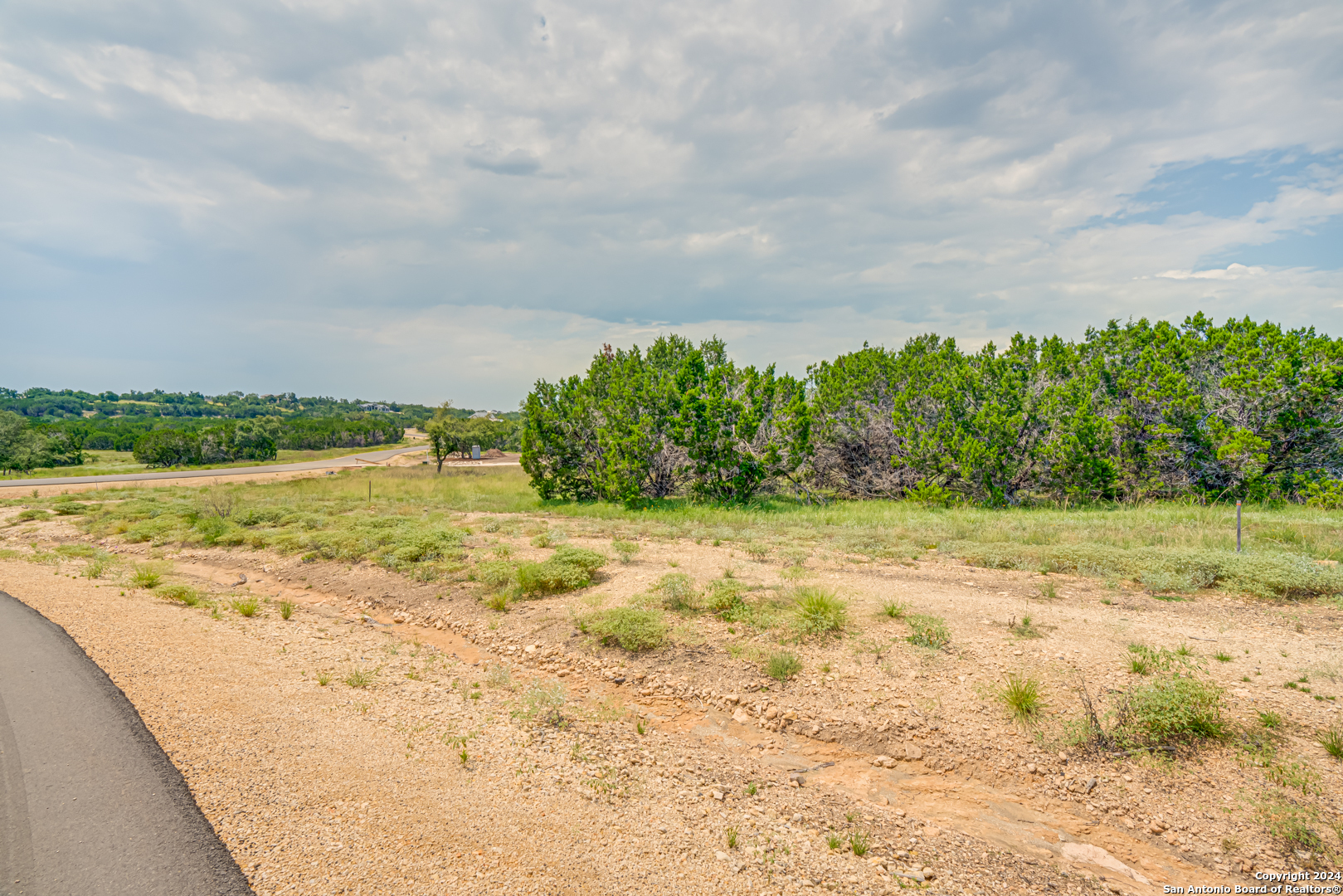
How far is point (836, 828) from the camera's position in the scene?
441 cm

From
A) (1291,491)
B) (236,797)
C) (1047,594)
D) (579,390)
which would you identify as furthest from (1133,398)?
(236,797)

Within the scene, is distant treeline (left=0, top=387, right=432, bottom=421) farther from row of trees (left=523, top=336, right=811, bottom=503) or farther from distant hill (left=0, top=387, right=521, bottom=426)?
row of trees (left=523, top=336, right=811, bottom=503)

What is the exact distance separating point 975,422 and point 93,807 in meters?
22.3

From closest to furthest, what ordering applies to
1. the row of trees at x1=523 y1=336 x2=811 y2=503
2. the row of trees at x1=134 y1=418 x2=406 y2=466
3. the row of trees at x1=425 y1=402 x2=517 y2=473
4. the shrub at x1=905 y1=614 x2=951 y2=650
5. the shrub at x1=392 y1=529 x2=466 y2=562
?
the shrub at x1=905 y1=614 x2=951 y2=650 < the shrub at x1=392 y1=529 x2=466 y2=562 < the row of trees at x1=523 y1=336 x2=811 y2=503 < the row of trees at x1=425 y1=402 x2=517 y2=473 < the row of trees at x1=134 y1=418 x2=406 y2=466

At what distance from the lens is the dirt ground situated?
3.88 m

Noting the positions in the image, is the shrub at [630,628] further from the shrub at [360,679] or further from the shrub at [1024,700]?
the shrub at [1024,700]

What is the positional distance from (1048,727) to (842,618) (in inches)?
105

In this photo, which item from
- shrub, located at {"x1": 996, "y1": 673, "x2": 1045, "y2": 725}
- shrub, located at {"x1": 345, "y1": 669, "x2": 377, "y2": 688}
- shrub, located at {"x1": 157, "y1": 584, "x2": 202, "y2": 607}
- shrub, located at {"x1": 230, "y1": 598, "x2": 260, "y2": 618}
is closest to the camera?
shrub, located at {"x1": 996, "y1": 673, "x2": 1045, "y2": 725}

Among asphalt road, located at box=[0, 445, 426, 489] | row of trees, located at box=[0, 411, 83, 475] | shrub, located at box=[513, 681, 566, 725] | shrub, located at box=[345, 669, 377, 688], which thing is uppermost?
row of trees, located at box=[0, 411, 83, 475]

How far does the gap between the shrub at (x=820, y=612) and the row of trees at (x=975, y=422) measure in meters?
12.2

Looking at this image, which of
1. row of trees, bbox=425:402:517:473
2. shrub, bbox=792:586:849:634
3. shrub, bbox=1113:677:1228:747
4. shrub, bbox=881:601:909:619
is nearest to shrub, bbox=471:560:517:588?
shrub, bbox=792:586:849:634

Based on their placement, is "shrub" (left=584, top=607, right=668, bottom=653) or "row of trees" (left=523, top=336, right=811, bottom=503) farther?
"row of trees" (left=523, top=336, right=811, bottom=503)

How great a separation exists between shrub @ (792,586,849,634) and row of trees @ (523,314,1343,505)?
40.1 ft

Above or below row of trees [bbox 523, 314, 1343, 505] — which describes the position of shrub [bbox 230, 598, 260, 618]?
below
